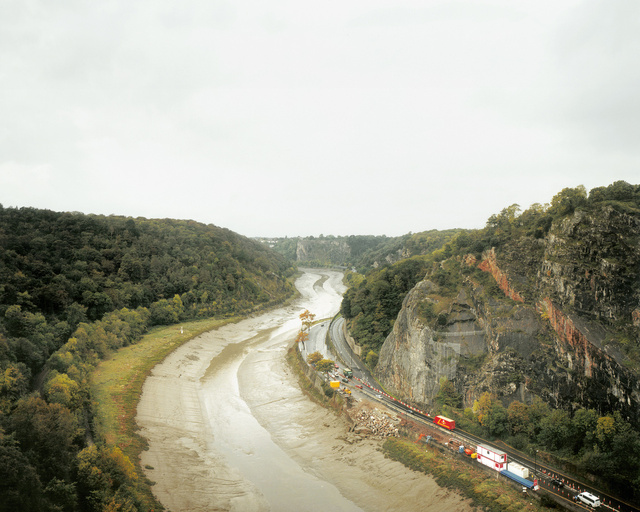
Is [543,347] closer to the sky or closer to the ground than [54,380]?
closer to the sky

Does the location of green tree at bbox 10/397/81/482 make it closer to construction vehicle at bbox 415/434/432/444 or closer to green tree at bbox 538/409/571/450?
construction vehicle at bbox 415/434/432/444

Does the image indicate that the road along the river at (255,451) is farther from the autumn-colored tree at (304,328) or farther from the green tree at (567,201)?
the green tree at (567,201)

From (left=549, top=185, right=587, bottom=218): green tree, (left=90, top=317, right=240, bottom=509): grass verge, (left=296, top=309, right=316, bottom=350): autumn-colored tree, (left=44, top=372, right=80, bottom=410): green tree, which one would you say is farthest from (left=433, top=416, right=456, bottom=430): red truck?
(left=296, top=309, right=316, bottom=350): autumn-colored tree

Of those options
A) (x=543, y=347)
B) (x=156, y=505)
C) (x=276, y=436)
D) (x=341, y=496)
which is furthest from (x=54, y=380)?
(x=543, y=347)

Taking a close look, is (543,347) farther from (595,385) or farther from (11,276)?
(11,276)

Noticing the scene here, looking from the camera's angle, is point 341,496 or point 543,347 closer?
point 341,496

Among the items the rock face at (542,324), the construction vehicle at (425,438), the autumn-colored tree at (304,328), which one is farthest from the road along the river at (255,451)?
the rock face at (542,324)
